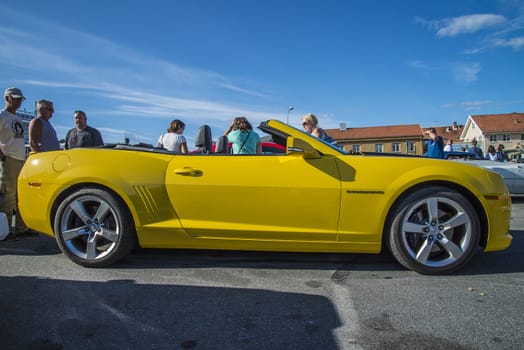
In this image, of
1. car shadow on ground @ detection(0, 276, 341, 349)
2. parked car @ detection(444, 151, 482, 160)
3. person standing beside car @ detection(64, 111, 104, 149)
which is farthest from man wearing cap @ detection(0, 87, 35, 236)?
parked car @ detection(444, 151, 482, 160)

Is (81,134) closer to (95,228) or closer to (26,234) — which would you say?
(26,234)


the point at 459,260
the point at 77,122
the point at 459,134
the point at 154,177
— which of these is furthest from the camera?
the point at 459,134

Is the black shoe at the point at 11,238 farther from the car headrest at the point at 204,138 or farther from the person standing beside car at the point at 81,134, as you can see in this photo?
the car headrest at the point at 204,138

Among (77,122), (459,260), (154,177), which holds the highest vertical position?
(77,122)

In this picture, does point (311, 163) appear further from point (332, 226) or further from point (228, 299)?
point (228, 299)

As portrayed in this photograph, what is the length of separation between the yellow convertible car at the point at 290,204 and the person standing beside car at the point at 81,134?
2077mm

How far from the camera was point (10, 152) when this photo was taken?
13.7 ft

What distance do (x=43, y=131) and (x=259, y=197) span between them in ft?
11.4

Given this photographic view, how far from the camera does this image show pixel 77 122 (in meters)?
4.87

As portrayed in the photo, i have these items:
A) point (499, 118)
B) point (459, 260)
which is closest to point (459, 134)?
point (499, 118)

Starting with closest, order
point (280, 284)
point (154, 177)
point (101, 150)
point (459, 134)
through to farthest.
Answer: point (280, 284), point (154, 177), point (101, 150), point (459, 134)

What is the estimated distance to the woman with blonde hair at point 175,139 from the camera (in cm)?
479

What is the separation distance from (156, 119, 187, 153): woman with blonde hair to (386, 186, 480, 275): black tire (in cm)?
320

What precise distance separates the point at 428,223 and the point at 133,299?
2.31m
